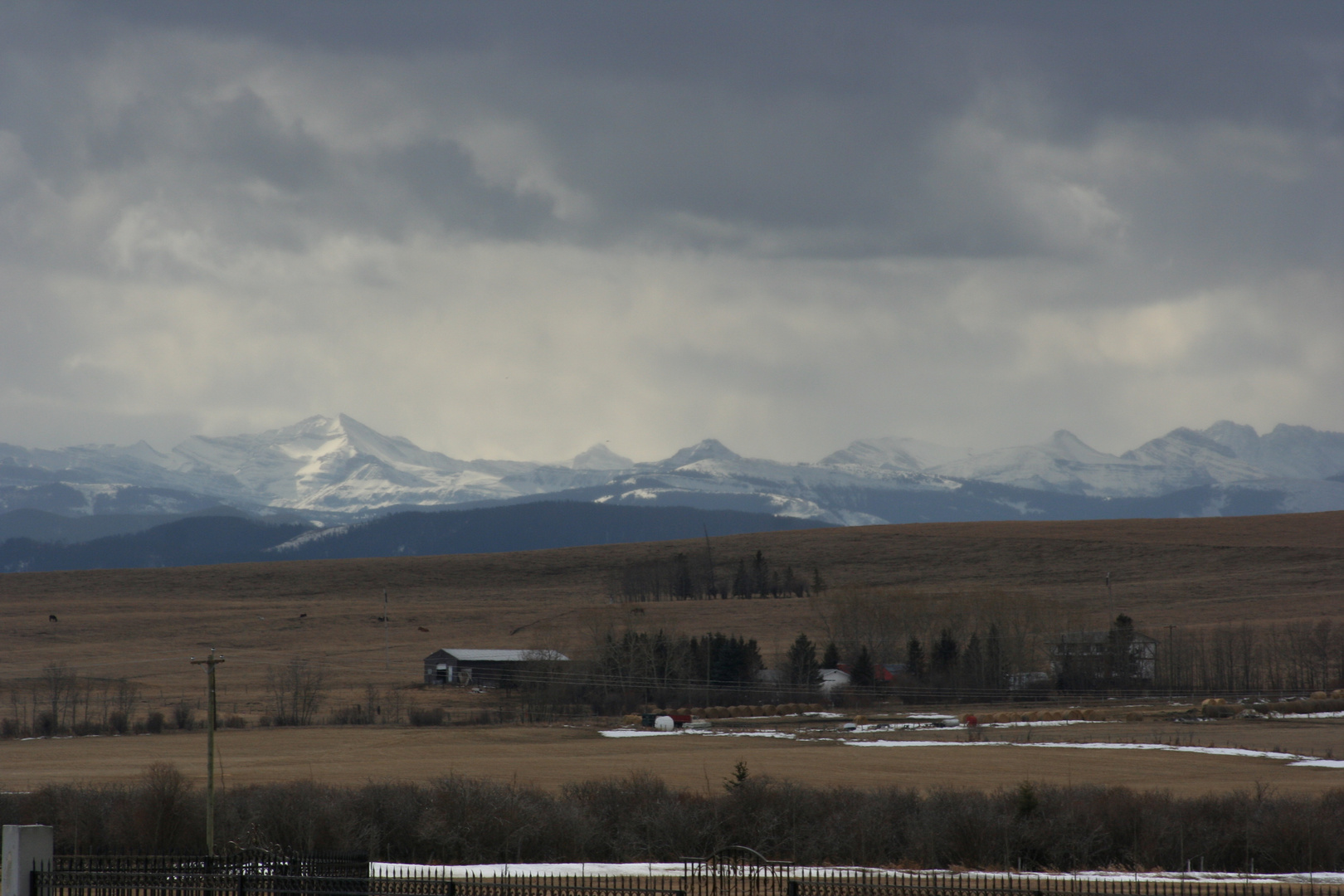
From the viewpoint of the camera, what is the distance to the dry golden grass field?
6481 centimetres

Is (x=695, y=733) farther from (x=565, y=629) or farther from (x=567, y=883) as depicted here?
(x=565, y=629)

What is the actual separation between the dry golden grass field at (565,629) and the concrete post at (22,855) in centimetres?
3214

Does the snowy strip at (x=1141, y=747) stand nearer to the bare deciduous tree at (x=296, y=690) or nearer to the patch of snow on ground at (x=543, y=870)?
the patch of snow on ground at (x=543, y=870)

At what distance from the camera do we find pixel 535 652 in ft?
403

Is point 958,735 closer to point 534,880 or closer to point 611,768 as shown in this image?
point 611,768

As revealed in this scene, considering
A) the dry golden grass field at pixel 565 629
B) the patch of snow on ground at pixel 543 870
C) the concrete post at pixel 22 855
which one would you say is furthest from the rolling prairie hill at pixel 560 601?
the concrete post at pixel 22 855

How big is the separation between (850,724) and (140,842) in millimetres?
56880

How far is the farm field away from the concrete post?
2924 centimetres

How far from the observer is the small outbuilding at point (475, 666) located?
120438 mm

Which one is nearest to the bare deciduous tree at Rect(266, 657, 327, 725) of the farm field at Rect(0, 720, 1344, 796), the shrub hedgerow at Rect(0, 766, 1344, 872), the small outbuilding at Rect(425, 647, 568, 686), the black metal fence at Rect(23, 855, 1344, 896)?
the farm field at Rect(0, 720, 1344, 796)

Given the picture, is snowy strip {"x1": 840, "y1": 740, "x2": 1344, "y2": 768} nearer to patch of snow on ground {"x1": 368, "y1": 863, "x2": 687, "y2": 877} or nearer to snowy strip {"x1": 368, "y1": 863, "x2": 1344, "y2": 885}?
snowy strip {"x1": 368, "y1": 863, "x2": 1344, "y2": 885}

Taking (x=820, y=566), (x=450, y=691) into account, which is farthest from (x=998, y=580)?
(x=450, y=691)

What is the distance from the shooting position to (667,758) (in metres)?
70.1

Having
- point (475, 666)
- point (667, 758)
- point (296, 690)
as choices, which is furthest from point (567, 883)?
point (475, 666)
